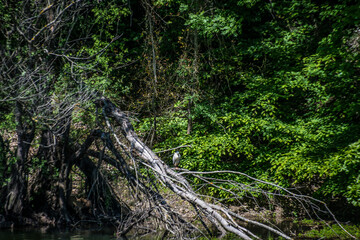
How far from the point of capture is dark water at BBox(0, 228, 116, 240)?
7488 millimetres

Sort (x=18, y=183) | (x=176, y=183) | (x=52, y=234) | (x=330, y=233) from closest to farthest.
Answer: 1. (x=176, y=183)
2. (x=52, y=234)
3. (x=18, y=183)
4. (x=330, y=233)

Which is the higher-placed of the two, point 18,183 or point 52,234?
point 18,183

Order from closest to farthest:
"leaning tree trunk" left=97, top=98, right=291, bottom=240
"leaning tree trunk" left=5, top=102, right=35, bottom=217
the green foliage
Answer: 1. "leaning tree trunk" left=97, top=98, right=291, bottom=240
2. the green foliage
3. "leaning tree trunk" left=5, top=102, right=35, bottom=217

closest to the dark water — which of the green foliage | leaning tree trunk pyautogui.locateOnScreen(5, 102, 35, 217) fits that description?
leaning tree trunk pyautogui.locateOnScreen(5, 102, 35, 217)

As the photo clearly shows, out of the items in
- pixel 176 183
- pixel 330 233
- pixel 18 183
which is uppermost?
pixel 176 183

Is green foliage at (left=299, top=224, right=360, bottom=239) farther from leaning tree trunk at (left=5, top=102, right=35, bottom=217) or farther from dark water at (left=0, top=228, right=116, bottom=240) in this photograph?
leaning tree trunk at (left=5, top=102, right=35, bottom=217)

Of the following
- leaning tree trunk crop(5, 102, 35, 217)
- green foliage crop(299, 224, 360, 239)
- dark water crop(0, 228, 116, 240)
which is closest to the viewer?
dark water crop(0, 228, 116, 240)

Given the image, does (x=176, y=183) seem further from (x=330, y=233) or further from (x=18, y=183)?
(x=330, y=233)

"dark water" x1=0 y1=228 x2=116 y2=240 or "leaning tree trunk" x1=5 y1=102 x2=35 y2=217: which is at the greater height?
"leaning tree trunk" x1=5 y1=102 x2=35 y2=217

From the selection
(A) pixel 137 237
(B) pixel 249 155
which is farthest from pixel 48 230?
(B) pixel 249 155

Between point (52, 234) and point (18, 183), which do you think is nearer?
point (52, 234)

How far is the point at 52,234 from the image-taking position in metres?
7.93

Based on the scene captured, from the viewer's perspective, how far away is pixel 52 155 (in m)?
8.99

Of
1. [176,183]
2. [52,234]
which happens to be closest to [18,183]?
[52,234]
